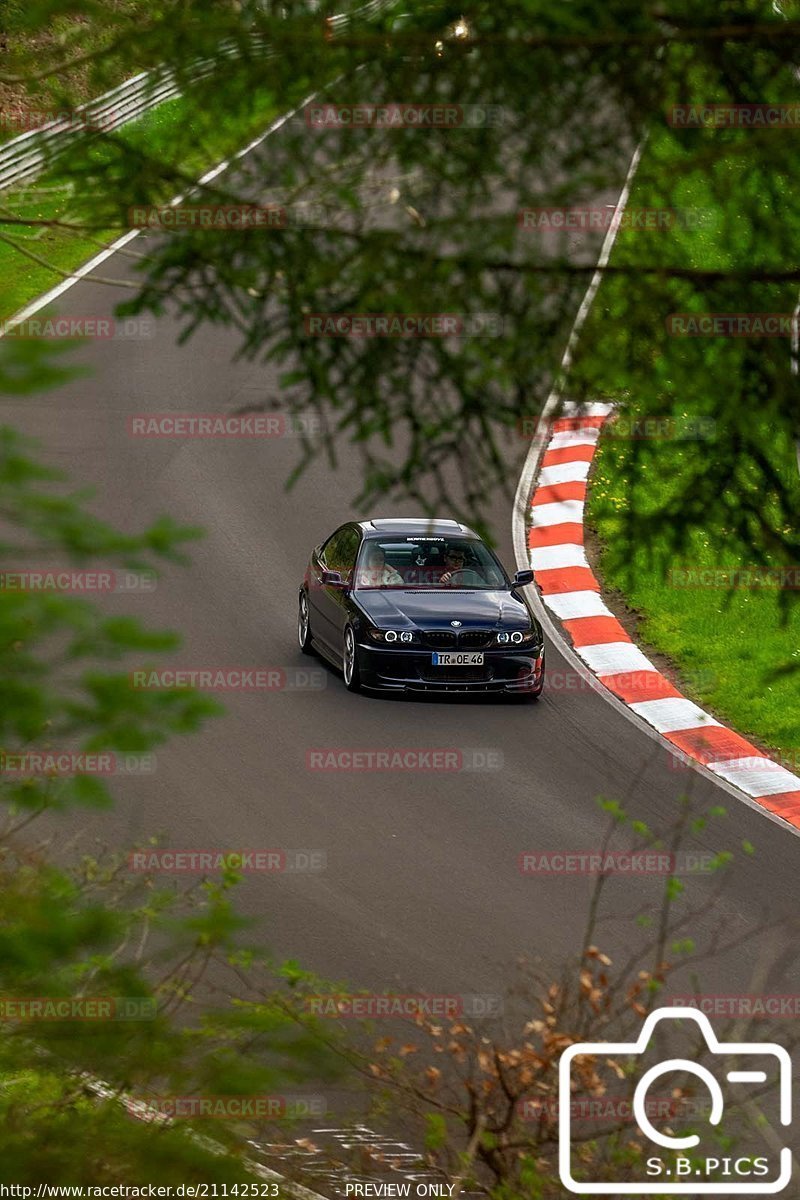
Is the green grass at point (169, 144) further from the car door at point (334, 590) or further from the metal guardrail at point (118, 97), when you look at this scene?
the car door at point (334, 590)

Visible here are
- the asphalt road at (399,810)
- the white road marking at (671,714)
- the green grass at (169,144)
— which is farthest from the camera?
the white road marking at (671,714)

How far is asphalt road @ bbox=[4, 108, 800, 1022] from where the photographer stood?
34.3 feet

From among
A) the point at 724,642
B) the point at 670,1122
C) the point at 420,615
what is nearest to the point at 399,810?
the point at 420,615

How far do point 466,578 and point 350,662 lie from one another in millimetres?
1503

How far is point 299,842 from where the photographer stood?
39.6 feet

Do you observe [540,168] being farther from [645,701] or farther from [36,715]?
[645,701]

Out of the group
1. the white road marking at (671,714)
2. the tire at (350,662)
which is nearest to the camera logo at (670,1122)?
the white road marking at (671,714)

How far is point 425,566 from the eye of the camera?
16.2m

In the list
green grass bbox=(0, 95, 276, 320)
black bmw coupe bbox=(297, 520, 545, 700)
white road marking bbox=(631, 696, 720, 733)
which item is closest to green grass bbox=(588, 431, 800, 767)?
white road marking bbox=(631, 696, 720, 733)

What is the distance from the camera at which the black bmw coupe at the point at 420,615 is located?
50.5 feet

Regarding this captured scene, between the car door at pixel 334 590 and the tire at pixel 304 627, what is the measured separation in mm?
150

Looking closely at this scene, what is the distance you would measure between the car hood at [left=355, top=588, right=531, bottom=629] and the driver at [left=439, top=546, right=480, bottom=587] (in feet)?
0.67

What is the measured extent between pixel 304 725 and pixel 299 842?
2.73 metres

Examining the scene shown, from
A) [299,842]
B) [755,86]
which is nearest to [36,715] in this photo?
[755,86]
